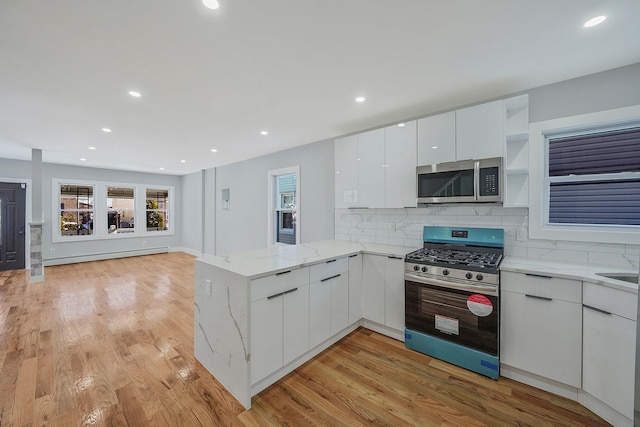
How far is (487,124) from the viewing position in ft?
7.73

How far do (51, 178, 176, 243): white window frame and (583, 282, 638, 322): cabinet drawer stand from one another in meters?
9.39

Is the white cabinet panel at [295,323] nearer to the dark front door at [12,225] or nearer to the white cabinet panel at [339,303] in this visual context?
the white cabinet panel at [339,303]

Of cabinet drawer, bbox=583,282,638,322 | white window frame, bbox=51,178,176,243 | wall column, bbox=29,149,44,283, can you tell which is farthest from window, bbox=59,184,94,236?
cabinet drawer, bbox=583,282,638,322

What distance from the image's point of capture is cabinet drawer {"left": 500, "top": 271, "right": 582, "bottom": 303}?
6.01 ft

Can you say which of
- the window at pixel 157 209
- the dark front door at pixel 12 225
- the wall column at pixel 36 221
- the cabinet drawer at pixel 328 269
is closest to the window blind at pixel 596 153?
the cabinet drawer at pixel 328 269

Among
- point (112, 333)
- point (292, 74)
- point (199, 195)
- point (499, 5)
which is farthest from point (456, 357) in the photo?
point (199, 195)

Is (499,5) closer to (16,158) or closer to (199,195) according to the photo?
(199,195)

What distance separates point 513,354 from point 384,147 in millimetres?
2338

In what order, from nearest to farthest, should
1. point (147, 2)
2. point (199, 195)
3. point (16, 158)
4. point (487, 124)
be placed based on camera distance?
1. point (147, 2)
2. point (487, 124)
3. point (16, 158)
4. point (199, 195)

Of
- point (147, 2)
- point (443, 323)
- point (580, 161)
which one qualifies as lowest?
point (443, 323)

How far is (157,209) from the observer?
808 centimetres

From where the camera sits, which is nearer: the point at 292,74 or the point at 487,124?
the point at 292,74

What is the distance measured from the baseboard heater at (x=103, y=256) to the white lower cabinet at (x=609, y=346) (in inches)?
367

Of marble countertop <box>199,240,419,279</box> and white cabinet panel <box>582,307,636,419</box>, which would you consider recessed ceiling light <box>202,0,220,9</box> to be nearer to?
marble countertop <box>199,240,419,279</box>
